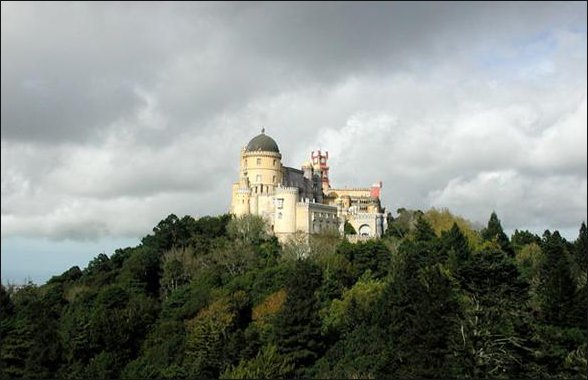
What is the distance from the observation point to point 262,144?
75250mm

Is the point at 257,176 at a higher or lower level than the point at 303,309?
higher

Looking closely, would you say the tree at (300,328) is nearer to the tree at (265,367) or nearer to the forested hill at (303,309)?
the forested hill at (303,309)

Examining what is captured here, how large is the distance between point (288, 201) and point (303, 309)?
30.0m

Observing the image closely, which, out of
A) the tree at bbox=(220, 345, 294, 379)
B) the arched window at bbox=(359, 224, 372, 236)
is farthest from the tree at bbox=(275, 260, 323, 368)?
the arched window at bbox=(359, 224, 372, 236)

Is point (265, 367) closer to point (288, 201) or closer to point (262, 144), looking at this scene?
point (288, 201)

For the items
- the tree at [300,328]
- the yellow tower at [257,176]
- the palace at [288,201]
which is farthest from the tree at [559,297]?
the yellow tower at [257,176]

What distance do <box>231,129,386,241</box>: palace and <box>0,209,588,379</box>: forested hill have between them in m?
2.72

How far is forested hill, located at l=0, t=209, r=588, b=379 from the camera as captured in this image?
36.5 metres

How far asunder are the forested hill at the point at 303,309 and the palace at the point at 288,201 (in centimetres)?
272

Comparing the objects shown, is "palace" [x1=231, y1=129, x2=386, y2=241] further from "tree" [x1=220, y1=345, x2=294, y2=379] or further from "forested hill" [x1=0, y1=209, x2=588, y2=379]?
"tree" [x1=220, y1=345, x2=294, y2=379]

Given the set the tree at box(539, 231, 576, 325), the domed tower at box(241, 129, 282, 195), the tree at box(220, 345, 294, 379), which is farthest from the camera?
the domed tower at box(241, 129, 282, 195)

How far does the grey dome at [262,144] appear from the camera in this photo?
2953 inches

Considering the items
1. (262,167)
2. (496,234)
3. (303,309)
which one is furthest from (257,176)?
(303,309)

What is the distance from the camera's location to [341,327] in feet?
151
